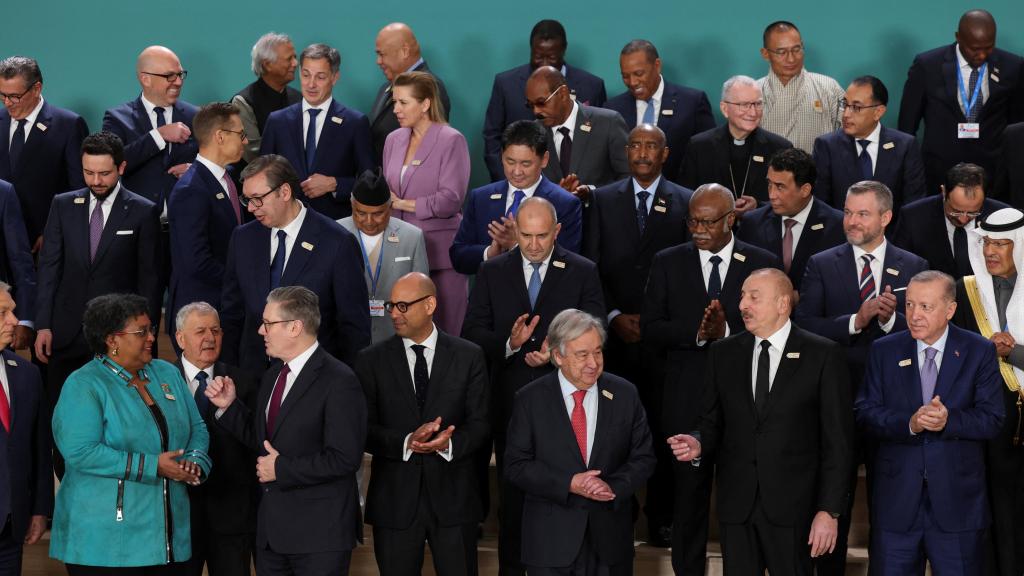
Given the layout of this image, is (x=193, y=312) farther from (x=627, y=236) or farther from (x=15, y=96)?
(x=15, y=96)

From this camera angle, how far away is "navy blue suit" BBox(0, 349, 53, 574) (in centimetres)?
557

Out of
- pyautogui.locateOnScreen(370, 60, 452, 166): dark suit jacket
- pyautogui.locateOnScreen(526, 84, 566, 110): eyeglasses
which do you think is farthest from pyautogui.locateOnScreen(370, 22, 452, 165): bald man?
pyautogui.locateOnScreen(526, 84, 566, 110): eyeglasses

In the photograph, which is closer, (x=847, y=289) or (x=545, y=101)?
(x=847, y=289)

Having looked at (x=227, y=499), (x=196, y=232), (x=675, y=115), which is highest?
(x=675, y=115)

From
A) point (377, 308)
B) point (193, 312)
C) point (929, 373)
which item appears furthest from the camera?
point (377, 308)

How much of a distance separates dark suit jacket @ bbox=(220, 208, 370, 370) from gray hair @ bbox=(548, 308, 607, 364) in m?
0.94

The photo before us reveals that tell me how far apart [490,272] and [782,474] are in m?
1.61

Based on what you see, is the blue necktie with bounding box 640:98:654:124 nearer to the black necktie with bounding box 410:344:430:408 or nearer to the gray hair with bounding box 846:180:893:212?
the gray hair with bounding box 846:180:893:212

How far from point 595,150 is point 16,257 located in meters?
2.97

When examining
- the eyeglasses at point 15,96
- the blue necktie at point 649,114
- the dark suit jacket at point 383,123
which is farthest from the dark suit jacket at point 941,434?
the eyeglasses at point 15,96

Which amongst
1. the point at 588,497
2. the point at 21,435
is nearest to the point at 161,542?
the point at 21,435

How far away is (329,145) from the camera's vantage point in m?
7.74

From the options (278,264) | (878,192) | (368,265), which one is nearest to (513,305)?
(368,265)

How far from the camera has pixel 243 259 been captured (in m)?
6.19
